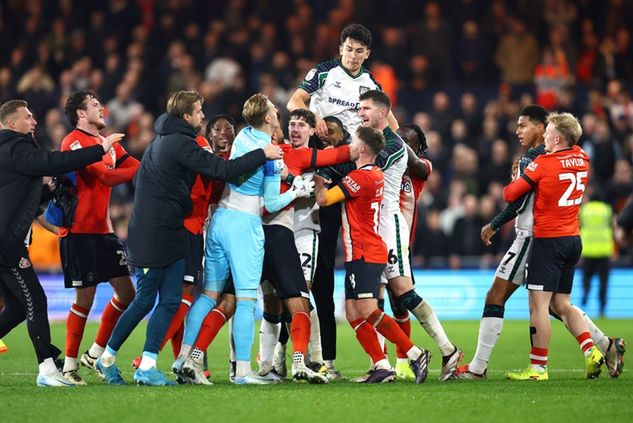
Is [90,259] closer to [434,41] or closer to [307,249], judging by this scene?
[307,249]

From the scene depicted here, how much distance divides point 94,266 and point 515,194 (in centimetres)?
382

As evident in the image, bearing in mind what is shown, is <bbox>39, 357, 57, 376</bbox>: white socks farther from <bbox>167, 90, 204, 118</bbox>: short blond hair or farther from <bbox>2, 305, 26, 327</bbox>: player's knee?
<bbox>167, 90, 204, 118</bbox>: short blond hair

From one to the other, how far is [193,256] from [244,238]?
787 mm

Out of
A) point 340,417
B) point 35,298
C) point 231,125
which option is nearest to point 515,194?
point 231,125

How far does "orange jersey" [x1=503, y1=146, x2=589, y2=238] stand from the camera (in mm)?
9930

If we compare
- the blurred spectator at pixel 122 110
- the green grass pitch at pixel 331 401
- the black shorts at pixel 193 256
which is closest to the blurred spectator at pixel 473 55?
the blurred spectator at pixel 122 110

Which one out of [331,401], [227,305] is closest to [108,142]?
[227,305]

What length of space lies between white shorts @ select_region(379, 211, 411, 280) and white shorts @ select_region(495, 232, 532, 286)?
0.88 m

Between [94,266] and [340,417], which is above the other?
[94,266]

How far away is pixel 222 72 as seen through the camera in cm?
2145

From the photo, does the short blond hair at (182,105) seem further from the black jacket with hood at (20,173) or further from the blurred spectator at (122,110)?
the blurred spectator at (122,110)

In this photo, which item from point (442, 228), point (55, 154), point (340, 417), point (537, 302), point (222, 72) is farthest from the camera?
point (222, 72)

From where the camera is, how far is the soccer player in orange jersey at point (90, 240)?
982 cm

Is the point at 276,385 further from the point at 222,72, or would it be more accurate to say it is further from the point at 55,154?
the point at 222,72
